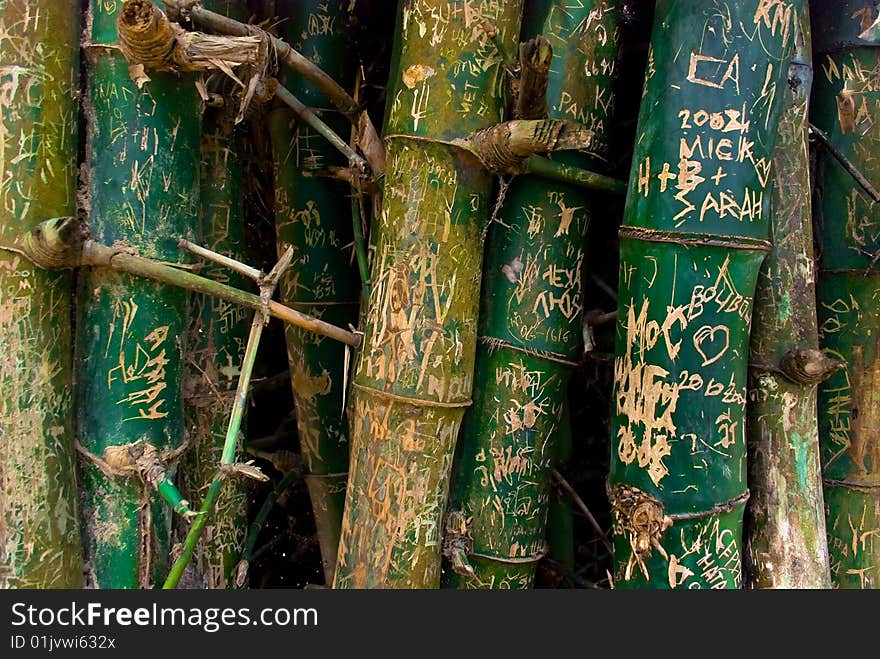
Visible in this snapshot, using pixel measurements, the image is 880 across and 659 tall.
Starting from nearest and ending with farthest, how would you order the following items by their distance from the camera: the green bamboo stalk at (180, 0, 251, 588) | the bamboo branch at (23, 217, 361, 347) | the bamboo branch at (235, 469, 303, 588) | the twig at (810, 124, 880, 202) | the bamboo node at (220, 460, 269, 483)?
the bamboo node at (220, 460, 269, 483) < the bamboo branch at (23, 217, 361, 347) < the twig at (810, 124, 880, 202) < the green bamboo stalk at (180, 0, 251, 588) < the bamboo branch at (235, 469, 303, 588)

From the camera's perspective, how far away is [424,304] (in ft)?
6.21

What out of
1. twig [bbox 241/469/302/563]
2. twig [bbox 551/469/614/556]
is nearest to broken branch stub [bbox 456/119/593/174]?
twig [bbox 551/469/614/556]

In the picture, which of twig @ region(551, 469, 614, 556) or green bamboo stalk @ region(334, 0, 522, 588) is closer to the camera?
green bamboo stalk @ region(334, 0, 522, 588)

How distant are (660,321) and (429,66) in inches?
31.2

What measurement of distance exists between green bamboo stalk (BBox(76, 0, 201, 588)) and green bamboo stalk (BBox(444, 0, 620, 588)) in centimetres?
75

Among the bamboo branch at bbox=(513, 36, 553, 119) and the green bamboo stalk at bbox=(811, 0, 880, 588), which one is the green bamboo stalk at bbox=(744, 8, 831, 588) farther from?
the bamboo branch at bbox=(513, 36, 553, 119)

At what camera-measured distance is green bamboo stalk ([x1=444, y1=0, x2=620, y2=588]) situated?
1994 millimetres

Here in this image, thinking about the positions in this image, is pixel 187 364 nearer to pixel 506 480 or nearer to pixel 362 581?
pixel 362 581

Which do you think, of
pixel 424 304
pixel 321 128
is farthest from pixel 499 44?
pixel 424 304

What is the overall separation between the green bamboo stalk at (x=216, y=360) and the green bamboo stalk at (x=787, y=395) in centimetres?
130

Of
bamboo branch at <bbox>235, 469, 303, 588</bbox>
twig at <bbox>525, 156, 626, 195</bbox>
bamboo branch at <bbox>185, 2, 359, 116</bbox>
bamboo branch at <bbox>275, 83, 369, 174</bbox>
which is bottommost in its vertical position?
bamboo branch at <bbox>235, 469, 303, 588</bbox>

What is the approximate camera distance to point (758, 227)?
5.93ft

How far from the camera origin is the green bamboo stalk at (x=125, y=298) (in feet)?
6.07

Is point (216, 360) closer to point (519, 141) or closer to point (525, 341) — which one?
point (525, 341)
